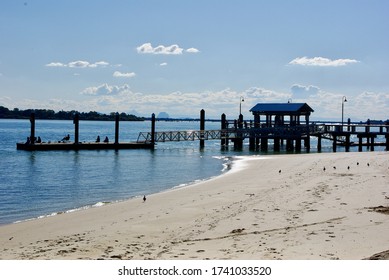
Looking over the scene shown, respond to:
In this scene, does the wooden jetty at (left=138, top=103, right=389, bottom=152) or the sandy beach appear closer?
the sandy beach

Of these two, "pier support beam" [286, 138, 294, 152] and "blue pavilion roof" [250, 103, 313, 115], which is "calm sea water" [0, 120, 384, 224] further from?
"blue pavilion roof" [250, 103, 313, 115]

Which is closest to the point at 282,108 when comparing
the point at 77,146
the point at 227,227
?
the point at 77,146

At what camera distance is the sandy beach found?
10.2 meters

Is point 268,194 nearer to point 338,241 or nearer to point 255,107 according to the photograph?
point 338,241

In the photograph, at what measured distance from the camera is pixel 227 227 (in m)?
12.7

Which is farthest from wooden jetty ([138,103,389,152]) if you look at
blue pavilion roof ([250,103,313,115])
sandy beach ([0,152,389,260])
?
sandy beach ([0,152,389,260])

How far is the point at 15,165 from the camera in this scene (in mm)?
37750

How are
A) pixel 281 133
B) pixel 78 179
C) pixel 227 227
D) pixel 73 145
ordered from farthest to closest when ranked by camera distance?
pixel 281 133
pixel 73 145
pixel 78 179
pixel 227 227

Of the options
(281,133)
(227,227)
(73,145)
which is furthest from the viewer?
(281,133)

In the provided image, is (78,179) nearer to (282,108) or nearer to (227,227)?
(227,227)

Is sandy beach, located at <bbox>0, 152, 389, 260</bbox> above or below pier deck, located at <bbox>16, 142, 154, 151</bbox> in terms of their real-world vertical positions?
below

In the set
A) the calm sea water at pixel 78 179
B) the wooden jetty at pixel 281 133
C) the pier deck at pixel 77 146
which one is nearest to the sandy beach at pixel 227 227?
the calm sea water at pixel 78 179

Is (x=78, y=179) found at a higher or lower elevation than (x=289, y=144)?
lower
